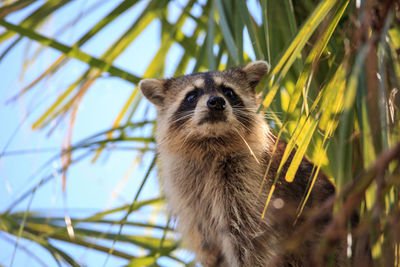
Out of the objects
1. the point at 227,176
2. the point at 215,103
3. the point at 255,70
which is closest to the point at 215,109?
the point at 215,103

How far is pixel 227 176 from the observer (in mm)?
4012

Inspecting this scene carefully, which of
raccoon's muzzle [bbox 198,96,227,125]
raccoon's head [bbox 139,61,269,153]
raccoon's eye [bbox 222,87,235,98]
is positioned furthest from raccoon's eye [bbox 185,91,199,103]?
raccoon's muzzle [bbox 198,96,227,125]

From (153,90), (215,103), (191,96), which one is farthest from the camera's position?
(153,90)

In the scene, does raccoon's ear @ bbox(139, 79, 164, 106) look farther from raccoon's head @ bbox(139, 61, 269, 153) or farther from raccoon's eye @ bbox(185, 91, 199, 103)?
raccoon's eye @ bbox(185, 91, 199, 103)

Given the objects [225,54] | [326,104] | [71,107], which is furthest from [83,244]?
[326,104]

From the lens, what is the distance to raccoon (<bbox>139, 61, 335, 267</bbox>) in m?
3.72

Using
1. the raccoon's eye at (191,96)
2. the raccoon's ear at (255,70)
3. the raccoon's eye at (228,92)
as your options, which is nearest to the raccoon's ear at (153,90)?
the raccoon's eye at (191,96)

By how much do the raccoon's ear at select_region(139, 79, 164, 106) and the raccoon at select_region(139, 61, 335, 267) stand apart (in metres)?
0.01

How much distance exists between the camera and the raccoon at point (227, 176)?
372 cm

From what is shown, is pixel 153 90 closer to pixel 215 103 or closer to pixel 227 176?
pixel 215 103

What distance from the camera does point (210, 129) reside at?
13.1 feet

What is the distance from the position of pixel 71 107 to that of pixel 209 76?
1137 millimetres

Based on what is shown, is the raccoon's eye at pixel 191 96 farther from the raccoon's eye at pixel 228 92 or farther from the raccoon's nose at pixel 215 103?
the raccoon's nose at pixel 215 103

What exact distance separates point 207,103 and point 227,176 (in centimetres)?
57
